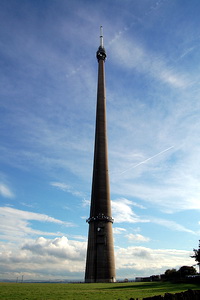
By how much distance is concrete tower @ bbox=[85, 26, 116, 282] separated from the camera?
54500mm

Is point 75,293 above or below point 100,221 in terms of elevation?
below

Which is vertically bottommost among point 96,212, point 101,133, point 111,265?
point 111,265

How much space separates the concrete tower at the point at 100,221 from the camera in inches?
2146

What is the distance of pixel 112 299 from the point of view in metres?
18.6

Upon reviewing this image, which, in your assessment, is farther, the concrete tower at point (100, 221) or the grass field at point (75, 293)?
the concrete tower at point (100, 221)

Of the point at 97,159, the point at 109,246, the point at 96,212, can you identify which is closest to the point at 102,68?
the point at 97,159

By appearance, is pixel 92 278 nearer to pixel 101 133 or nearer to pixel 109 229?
pixel 109 229

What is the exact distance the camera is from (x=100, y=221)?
5859 cm

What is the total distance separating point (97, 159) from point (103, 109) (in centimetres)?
1656

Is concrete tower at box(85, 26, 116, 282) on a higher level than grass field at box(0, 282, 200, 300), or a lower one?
higher

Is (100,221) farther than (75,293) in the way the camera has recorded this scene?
Yes

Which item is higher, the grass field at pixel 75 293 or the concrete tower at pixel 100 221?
the concrete tower at pixel 100 221

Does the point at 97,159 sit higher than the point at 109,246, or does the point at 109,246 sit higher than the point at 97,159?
the point at 97,159

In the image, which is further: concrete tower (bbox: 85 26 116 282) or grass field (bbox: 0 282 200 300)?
concrete tower (bbox: 85 26 116 282)
